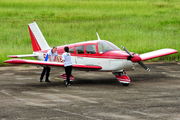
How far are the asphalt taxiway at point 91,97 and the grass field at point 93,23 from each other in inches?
236

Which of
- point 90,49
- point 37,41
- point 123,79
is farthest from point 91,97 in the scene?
point 37,41

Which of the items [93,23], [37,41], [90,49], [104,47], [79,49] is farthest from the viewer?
[93,23]

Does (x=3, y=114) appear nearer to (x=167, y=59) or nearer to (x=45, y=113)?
(x=45, y=113)

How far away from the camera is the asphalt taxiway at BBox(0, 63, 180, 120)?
8.41 meters

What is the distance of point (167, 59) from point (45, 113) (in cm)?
1289

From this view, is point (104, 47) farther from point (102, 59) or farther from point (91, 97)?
point (91, 97)

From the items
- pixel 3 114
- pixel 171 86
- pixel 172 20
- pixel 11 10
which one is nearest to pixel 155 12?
pixel 172 20

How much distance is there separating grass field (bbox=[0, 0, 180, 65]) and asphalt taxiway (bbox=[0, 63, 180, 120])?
5.99m

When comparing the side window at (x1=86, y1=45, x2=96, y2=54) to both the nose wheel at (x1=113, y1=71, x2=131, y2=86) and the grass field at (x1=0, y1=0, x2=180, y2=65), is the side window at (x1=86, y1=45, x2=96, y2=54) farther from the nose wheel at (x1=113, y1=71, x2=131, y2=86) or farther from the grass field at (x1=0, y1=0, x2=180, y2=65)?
the grass field at (x1=0, y1=0, x2=180, y2=65)

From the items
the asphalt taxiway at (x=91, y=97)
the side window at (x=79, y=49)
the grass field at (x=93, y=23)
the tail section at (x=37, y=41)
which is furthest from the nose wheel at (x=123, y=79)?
the grass field at (x=93, y=23)

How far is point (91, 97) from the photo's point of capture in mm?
10469

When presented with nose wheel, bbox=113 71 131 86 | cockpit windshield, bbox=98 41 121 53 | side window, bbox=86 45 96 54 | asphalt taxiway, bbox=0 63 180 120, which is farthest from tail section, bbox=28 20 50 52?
nose wheel, bbox=113 71 131 86

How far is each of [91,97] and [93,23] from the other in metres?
21.9

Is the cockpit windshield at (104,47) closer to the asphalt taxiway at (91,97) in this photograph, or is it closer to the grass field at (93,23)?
the asphalt taxiway at (91,97)
